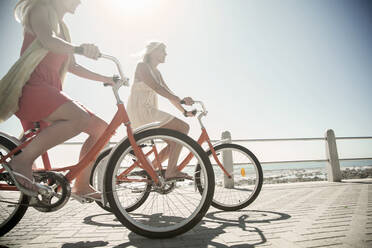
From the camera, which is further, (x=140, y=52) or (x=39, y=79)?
(x=140, y=52)

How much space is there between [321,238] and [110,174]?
62.7 inches

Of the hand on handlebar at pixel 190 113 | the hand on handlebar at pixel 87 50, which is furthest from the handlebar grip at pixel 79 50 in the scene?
the hand on handlebar at pixel 190 113

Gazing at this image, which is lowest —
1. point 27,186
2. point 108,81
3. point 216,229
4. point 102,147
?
point 216,229

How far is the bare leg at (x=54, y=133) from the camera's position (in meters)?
1.64

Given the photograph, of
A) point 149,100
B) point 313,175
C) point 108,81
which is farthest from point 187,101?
point 313,175

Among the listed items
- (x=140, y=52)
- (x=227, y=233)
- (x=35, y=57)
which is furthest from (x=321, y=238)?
(x=140, y=52)

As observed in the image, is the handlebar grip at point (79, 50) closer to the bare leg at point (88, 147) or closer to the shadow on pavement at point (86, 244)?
the bare leg at point (88, 147)

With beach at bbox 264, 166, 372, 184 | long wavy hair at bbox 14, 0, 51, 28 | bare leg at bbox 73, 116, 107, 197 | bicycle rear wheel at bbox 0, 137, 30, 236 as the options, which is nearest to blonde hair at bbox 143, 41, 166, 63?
bare leg at bbox 73, 116, 107, 197

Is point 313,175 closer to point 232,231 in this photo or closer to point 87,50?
point 232,231

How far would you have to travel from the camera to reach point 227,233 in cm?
179

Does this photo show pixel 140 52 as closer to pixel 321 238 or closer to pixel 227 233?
pixel 227 233

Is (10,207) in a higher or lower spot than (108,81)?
lower

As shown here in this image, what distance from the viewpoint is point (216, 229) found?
6.34 feet

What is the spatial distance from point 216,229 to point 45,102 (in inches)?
68.6
